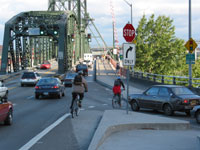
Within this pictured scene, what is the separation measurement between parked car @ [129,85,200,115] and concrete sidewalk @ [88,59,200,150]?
317cm

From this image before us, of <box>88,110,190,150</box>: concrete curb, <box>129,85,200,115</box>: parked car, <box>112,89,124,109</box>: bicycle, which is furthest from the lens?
<box>112,89,124,109</box>: bicycle

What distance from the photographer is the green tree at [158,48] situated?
7619 centimetres

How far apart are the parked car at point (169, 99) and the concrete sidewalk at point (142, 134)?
3.17m

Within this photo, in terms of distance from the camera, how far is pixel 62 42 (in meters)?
64.3

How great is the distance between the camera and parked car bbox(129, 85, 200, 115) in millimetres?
17000

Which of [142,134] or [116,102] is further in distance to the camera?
[116,102]

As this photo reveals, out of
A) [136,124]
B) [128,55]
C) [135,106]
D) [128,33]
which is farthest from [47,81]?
[136,124]

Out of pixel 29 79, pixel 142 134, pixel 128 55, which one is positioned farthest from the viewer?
pixel 29 79

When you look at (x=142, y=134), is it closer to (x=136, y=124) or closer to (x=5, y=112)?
(x=136, y=124)

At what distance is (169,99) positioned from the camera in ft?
57.7

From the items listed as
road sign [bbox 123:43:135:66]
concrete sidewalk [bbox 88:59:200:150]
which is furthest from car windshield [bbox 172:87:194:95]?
road sign [bbox 123:43:135:66]

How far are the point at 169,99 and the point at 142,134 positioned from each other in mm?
6038

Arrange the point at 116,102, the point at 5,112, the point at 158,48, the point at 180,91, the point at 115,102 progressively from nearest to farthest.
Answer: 1. the point at 5,112
2. the point at 180,91
3. the point at 115,102
4. the point at 116,102
5. the point at 158,48

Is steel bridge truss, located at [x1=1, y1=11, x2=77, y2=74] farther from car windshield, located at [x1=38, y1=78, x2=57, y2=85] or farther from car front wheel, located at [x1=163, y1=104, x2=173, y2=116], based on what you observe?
car front wheel, located at [x1=163, y1=104, x2=173, y2=116]
